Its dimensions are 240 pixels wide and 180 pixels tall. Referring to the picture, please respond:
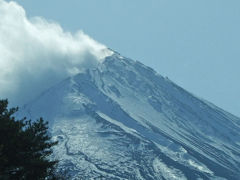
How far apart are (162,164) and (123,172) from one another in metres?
17.5

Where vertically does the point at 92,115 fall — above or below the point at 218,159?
above

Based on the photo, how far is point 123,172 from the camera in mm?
151250

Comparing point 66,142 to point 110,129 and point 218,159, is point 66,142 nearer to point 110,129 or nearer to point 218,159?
point 110,129

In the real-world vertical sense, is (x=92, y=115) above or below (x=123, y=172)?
above

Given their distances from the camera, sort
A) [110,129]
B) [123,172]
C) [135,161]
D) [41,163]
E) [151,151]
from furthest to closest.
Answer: [110,129], [151,151], [135,161], [123,172], [41,163]

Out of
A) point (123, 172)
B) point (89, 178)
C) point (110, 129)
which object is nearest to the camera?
point (89, 178)

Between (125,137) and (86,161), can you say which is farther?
(125,137)

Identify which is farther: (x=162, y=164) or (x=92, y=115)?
(x=92, y=115)

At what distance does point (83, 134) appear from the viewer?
597 ft

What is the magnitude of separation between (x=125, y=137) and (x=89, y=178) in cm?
4306

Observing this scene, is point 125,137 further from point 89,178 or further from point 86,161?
point 89,178

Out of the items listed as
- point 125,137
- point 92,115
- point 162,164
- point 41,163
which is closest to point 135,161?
point 162,164

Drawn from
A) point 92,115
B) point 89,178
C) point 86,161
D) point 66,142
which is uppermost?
point 92,115

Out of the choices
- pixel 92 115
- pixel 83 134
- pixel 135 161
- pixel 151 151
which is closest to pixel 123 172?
pixel 135 161
